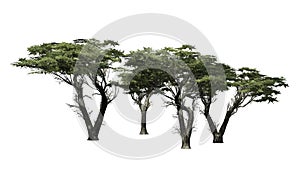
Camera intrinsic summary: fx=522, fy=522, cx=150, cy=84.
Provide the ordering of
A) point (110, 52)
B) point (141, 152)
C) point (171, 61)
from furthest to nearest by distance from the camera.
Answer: point (110, 52), point (171, 61), point (141, 152)

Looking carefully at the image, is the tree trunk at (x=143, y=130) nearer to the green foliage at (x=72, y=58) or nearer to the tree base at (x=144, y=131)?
the tree base at (x=144, y=131)

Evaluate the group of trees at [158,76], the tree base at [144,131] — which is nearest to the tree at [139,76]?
the group of trees at [158,76]

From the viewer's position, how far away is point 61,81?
33094 mm

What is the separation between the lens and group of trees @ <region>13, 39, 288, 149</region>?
30266 millimetres

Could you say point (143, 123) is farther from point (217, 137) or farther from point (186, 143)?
point (186, 143)

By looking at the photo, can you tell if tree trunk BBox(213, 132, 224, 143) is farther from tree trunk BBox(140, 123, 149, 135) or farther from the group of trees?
tree trunk BBox(140, 123, 149, 135)

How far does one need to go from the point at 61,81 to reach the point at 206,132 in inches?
383

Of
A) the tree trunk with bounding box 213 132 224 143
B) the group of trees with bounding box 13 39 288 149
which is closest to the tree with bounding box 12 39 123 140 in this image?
the group of trees with bounding box 13 39 288 149

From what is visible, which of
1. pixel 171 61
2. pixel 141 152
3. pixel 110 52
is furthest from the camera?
pixel 110 52

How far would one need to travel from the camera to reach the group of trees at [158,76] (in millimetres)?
30266

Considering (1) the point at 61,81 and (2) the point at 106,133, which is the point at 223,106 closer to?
(2) the point at 106,133

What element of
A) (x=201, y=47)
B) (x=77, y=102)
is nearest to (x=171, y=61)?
(x=201, y=47)

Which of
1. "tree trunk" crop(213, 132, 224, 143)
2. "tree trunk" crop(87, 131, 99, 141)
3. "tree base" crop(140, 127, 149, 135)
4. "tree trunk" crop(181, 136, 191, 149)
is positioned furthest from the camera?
"tree base" crop(140, 127, 149, 135)

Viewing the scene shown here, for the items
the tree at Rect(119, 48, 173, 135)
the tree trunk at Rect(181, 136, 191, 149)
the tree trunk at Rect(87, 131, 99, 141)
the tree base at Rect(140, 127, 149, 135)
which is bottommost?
the tree trunk at Rect(181, 136, 191, 149)
